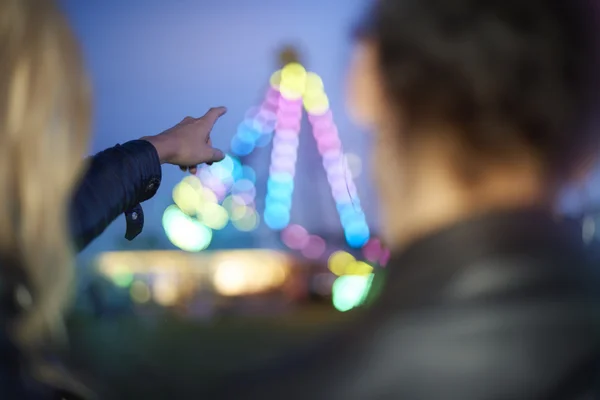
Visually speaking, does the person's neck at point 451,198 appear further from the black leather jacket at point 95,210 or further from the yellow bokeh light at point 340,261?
the yellow bokeh light at point 340,261

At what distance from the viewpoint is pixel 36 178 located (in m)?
0.71

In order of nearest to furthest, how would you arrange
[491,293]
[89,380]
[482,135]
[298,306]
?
1. [491,293]
2. [482,135]
3. [89,380]
4. [298,306]

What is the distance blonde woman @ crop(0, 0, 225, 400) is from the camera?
0.70 metres

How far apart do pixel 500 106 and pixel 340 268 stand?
35.7 meters

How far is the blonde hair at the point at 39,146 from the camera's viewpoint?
70 cm

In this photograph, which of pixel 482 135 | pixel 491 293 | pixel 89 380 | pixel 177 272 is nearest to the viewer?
pixel 491 293

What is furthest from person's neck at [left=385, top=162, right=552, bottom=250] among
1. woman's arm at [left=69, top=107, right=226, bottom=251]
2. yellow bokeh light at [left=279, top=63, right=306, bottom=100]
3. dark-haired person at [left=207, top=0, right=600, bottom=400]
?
yellow bokeh light at [left=279, top=63, right=306, bottom=100]

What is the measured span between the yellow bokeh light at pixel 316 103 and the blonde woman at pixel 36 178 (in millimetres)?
30248

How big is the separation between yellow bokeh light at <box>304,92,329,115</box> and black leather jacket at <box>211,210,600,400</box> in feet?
99.9

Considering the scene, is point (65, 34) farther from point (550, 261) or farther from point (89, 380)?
point (550, 261)

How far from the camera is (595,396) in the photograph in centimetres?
57

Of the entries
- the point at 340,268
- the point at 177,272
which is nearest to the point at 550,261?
the point at 340,268

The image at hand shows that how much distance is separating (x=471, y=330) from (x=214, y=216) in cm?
3552

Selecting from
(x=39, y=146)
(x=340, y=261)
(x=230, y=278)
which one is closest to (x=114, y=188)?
(x=39, y=146)
